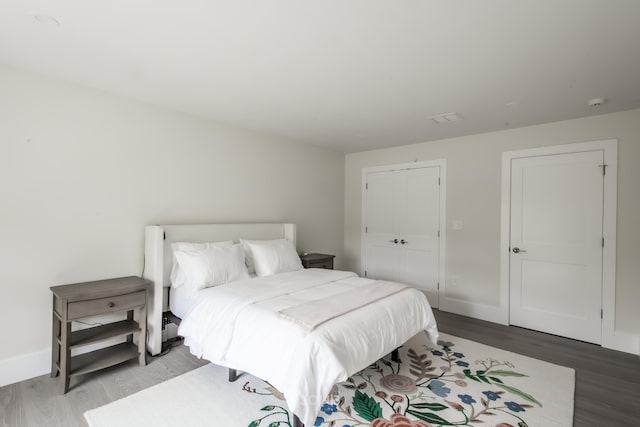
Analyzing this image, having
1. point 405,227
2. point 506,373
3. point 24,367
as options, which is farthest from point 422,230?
point 24,367

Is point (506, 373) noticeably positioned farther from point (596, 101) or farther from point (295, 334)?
point (596, 101)

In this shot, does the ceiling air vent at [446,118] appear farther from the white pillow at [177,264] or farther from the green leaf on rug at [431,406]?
the white pillow at [177,264]

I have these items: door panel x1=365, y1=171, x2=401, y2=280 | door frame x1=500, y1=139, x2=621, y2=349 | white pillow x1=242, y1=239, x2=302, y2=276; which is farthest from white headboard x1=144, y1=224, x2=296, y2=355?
door frame x1=500, y1=139, x2=621, y2=349

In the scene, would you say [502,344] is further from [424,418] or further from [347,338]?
[347,338]

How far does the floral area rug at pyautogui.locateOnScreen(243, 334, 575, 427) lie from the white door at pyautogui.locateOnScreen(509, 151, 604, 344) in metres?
0.98

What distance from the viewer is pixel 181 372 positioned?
8.41 ft

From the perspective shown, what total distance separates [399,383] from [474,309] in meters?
2.18

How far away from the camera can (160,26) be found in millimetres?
1797

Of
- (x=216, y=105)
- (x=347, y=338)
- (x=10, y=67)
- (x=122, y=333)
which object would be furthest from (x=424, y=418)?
(x=10, y=67)

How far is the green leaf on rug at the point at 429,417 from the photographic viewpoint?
196 centimetres

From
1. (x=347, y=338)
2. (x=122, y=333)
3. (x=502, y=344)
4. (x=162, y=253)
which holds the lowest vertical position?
(x=502, y=344)

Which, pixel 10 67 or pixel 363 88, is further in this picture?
pixel 363 88

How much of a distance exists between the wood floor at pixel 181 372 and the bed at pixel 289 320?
34 centimetres

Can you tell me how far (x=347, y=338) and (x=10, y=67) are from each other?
125 inches
